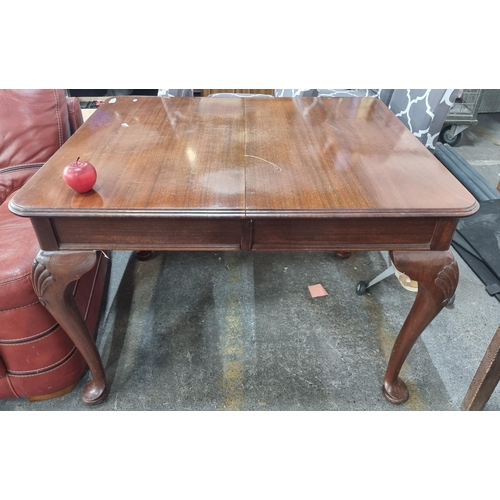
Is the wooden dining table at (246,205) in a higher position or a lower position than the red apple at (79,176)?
lower

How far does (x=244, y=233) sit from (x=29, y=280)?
0.60m

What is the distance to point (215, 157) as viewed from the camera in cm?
106

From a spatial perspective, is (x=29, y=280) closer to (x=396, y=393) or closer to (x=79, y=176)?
(x=79, y=176)

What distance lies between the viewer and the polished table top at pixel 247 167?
0.85 metres

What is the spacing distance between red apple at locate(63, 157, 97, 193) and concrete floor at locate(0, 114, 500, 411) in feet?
2.48

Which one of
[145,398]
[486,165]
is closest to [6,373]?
[145,398]

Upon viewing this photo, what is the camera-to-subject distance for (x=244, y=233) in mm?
904

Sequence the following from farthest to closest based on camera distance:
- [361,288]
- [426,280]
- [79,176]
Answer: [361,288], [426,280], [79,176]

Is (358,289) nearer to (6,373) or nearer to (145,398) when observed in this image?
(145,398)

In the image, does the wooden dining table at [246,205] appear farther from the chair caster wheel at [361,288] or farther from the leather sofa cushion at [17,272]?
the chair caster wheel at [361,288]

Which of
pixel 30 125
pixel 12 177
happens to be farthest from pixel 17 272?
pixel 30 125

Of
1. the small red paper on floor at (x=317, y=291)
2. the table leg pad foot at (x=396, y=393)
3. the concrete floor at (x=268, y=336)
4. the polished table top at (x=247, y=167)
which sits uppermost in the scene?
the polished table top at (x=247, y=167)

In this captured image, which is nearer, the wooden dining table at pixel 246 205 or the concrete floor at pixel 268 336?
the wooden dining table at pixel 246 205

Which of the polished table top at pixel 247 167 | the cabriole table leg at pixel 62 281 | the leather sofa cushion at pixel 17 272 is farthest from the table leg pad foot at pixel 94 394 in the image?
the polished table top at pixel 247 167
